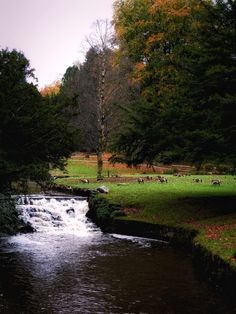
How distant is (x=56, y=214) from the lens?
74.4ft

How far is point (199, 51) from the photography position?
18.7 meters

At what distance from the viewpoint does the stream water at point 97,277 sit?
10.1m

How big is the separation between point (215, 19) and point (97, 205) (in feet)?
34.2

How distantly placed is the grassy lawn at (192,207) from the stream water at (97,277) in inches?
45.8

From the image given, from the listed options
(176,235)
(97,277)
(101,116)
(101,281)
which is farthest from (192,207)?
(101,116)

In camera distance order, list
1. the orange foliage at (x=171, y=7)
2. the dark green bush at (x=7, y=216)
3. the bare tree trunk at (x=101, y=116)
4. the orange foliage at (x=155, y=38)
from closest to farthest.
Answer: the dark green bush at (x=7, y=216) < the bare tree trunk at (x=101, y=116) < the orange foliage at (x=171, y=7) < the orange foliage at (x=155, y=38)

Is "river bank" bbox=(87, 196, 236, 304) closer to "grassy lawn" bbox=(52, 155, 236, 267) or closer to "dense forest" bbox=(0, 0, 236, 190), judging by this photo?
"grassy lawn" bbox=(52, 155, 236, 267)

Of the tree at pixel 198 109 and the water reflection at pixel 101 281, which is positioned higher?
the tree at pixel 198 109

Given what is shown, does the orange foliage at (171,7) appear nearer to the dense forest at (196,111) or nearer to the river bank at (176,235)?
the dense forest at (196,111)

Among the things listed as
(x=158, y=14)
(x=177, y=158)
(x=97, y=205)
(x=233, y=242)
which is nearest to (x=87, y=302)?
(x=233, y=242)

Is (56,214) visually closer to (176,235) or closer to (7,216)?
(7,216)

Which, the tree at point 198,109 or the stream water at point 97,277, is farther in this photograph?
the tree at point 198,109

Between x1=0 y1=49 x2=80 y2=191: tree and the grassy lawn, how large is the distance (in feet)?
18.6

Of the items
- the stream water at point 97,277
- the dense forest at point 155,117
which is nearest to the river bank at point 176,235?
the stream water at point 97,277
